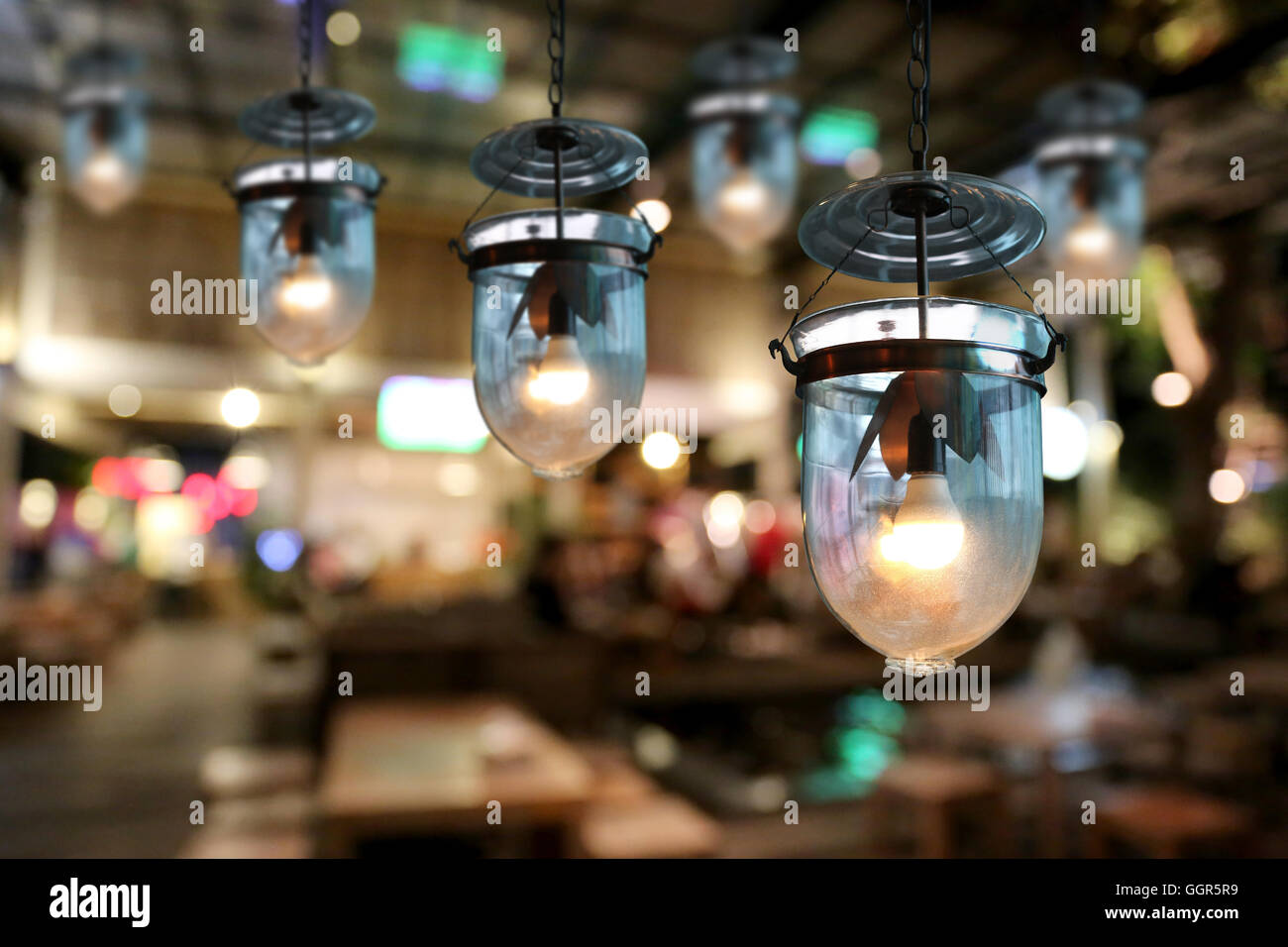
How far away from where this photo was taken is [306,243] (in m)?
1.32

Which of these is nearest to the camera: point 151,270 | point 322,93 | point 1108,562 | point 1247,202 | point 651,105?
point 322,93

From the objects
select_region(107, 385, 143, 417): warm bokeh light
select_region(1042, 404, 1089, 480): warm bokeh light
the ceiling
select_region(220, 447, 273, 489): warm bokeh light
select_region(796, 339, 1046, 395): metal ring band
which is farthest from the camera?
select_region(220, 447, 273, 489): warm bokeh light

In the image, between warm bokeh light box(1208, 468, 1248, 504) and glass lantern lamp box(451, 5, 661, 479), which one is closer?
glass lantern lamp box(451, 5, 661, 479)

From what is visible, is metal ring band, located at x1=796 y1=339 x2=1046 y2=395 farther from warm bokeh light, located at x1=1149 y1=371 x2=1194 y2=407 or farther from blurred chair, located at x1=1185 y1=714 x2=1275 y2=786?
warm bokeh light, located at x1=1149 y1=371 x2=1194 y2=407

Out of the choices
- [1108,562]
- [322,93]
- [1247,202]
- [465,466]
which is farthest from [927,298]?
[465,466]

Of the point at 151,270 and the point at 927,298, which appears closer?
the point at 927,298

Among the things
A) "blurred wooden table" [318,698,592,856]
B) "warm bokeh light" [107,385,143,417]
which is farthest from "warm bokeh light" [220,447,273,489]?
"blurred wooden table" [318,698,592,856]

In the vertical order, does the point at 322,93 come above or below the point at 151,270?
below

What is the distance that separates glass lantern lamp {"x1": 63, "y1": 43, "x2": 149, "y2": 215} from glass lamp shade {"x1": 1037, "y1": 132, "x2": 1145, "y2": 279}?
3.11 m

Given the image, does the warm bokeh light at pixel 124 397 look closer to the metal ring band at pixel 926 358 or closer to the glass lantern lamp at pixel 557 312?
the glass lantern lamp at pixel 557 312

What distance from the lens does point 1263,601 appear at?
7277 millimetres

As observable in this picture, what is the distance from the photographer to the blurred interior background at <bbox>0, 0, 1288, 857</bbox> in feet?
12.4
